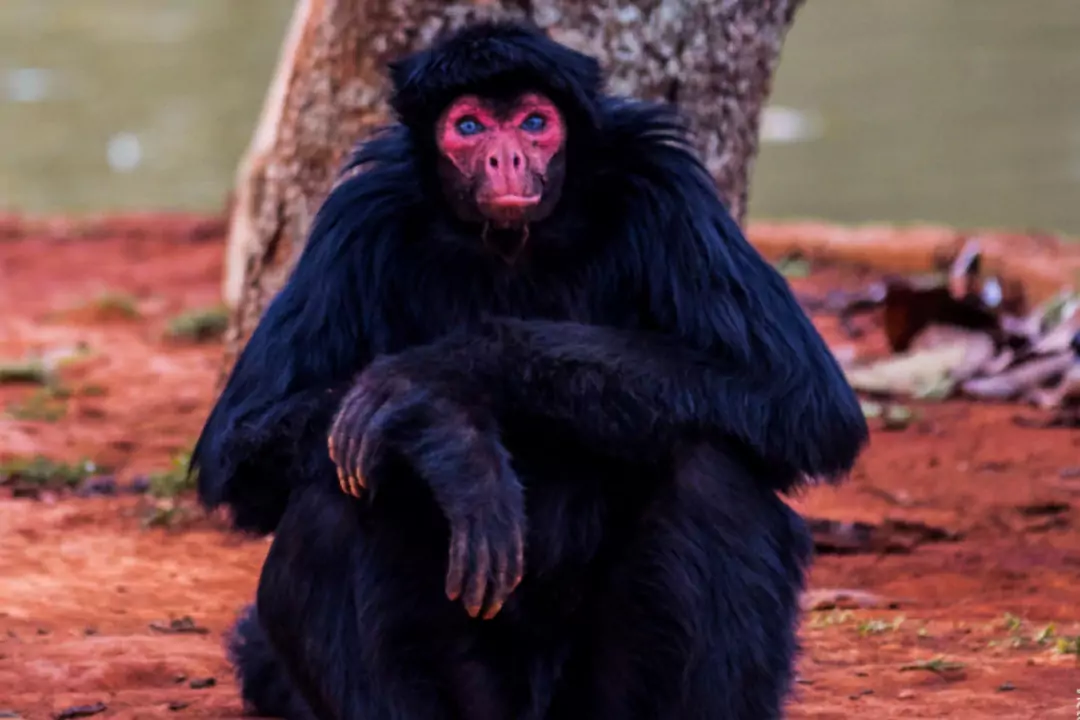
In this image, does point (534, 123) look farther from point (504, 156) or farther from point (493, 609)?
point (493, 609)

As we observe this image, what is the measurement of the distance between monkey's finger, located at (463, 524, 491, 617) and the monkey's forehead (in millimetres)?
1091

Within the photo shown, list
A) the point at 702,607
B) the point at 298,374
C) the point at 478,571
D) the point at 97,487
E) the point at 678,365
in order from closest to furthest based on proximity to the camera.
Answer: the point at 478,571 < the point at 702,607 < the point at 678,365 < the point at 298,374 < the point at 97,487

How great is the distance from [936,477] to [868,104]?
52.8 ft

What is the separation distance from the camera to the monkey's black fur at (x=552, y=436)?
12.0ft

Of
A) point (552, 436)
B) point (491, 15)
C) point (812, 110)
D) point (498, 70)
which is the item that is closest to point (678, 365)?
point (552, 436)

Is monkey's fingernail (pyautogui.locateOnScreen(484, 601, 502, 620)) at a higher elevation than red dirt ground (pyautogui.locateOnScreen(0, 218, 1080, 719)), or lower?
higher

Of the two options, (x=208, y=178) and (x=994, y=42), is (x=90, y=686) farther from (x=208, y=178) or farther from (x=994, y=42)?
(x=994, y=42)

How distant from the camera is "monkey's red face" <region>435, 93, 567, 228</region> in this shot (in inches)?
154

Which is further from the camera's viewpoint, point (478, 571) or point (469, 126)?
point (469, 126)

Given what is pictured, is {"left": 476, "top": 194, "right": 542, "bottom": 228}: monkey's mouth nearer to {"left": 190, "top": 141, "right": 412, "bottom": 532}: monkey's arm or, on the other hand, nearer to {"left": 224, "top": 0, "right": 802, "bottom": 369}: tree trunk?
{"left": 190, "top": 141, "right": 412, "bottom": 532}: monkey's arm

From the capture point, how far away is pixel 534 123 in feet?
13.1

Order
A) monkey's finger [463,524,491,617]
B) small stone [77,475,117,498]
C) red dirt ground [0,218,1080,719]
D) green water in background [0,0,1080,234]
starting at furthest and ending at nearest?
1. green water in background [0,0,1080,234]
2. small stone [77,475,117,498]
3. red dirt ground [0,218,1080,719]
4. monkey's finger [463,524,491,617]

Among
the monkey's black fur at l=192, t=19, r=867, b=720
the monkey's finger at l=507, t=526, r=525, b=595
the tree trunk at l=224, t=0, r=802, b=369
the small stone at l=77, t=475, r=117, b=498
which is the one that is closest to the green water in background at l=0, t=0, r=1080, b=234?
the small stone at l=77, t=475, r=117, b=498

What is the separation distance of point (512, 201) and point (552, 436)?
54cm
